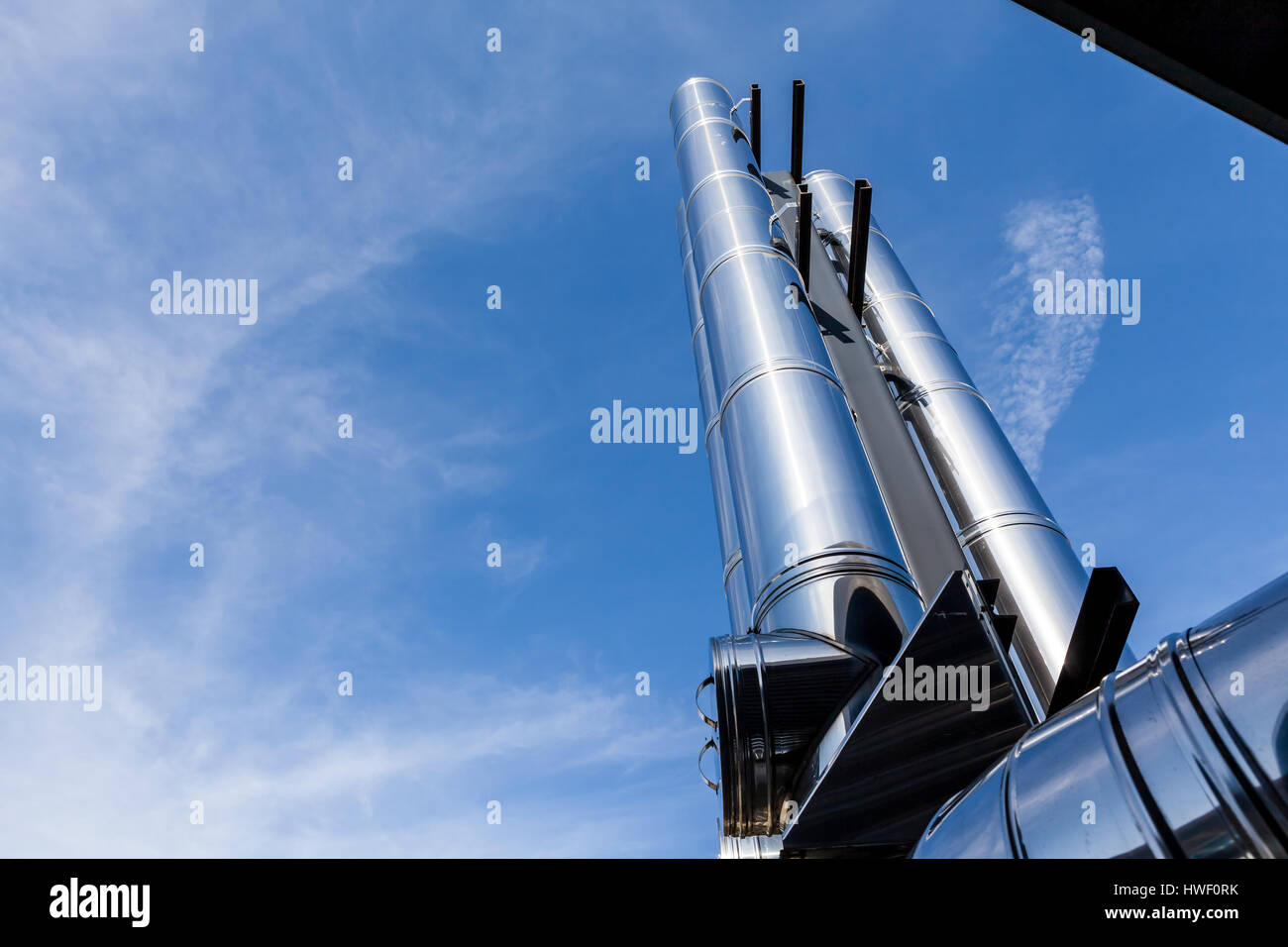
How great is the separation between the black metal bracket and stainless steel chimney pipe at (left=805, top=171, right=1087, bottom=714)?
2.15m

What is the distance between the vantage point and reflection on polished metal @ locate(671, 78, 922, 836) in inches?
149

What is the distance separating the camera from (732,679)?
375cm

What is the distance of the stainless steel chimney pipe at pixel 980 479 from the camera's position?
6.21 metres

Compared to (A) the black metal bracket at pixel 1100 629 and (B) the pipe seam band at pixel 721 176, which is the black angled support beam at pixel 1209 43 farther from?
(B) the pipe seam band at pixel 721 176

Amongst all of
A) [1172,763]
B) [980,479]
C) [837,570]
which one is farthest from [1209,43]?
[980,479]

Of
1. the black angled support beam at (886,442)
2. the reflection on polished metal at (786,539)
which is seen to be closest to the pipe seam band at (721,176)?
the black angled support beam at (886,442)

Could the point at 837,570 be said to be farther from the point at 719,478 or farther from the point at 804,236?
the point at 804,236

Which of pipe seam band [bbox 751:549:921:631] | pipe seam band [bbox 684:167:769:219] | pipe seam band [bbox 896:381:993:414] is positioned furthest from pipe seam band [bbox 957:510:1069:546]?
pipe seam band [bbox 684:167:769:219]

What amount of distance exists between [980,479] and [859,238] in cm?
247

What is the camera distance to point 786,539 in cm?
446

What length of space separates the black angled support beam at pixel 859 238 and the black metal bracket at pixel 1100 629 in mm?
4603

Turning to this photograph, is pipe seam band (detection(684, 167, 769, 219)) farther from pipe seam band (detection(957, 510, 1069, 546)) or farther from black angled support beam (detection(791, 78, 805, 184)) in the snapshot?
pipe seam band (detection(957, 510, 1069, 546))

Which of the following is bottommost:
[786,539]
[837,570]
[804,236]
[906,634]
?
[906,634]

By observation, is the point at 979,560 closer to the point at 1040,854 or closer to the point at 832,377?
the point at 832,377
